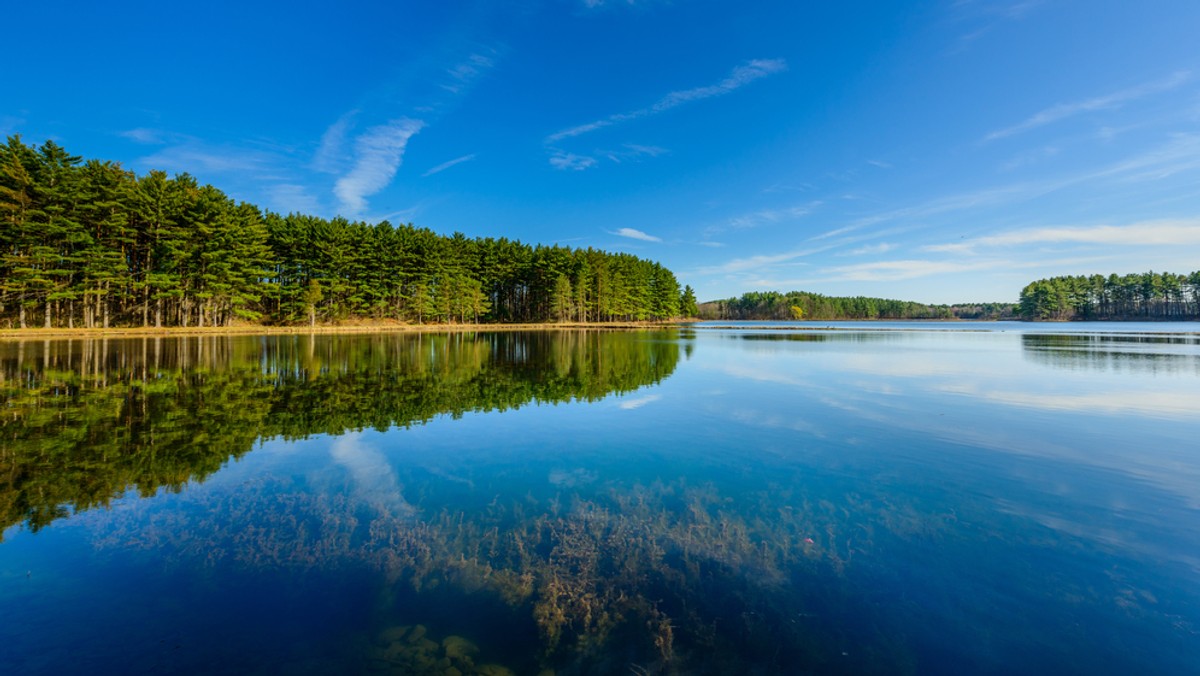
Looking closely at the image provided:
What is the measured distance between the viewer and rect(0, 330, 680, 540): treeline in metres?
7.43

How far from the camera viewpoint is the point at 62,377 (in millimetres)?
17250

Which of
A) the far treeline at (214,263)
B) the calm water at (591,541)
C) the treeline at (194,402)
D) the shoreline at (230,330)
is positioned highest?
the far treeline at (214,263)

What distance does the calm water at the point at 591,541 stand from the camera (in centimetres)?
376

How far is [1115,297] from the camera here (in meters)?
146

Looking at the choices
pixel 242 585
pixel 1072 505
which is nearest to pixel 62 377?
pixel 242 585

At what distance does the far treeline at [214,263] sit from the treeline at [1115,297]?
15210 centimetres

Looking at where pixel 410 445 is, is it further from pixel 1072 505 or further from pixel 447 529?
pixel 1072 505

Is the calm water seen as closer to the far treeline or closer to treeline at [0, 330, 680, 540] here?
treeline at [0, 330, 680, 540]

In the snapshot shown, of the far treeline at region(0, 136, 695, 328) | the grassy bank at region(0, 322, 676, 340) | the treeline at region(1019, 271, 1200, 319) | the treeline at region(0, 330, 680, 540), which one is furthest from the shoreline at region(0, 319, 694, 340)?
the treeline at region(1019, 271, 1200, 319)

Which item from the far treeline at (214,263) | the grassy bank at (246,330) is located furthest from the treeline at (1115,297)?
the grassy bank at (246,330)

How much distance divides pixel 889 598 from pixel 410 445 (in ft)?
28.2

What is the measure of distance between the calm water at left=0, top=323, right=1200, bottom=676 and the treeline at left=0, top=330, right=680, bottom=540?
12 cm

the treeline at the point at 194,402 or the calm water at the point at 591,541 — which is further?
the treeline at the point at 194,402

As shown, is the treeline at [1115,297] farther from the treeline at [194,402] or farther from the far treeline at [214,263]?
the treeline at [194,402]
